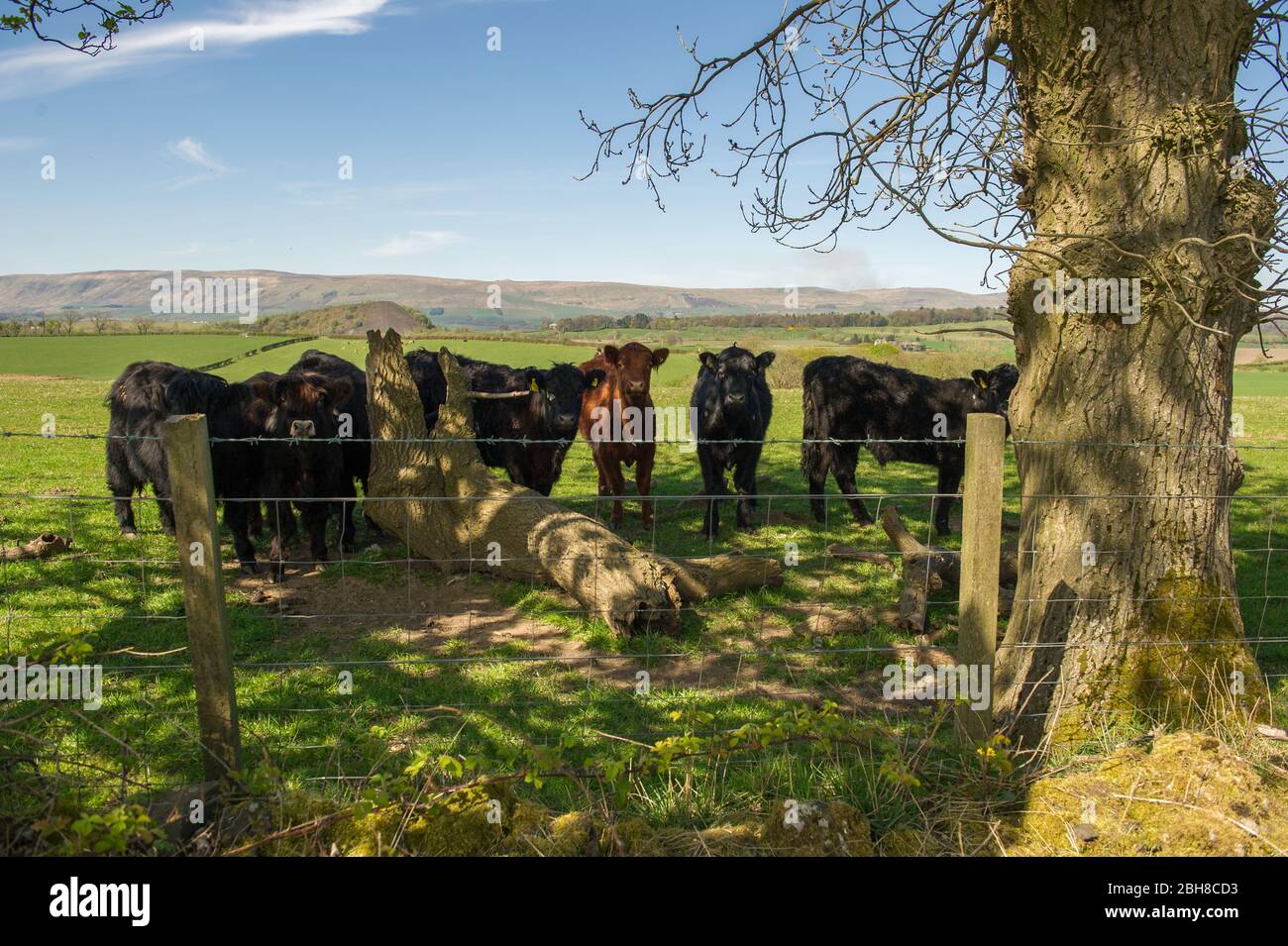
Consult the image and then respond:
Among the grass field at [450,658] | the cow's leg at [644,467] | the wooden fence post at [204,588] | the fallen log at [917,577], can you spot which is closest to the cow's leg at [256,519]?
the grass field at [450,658]

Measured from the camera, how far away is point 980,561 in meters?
3.71

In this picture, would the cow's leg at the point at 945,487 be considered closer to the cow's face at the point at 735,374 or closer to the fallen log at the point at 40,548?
the cow's face at the point at 735,374

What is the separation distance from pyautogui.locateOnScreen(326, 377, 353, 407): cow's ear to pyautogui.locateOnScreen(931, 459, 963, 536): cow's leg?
698 centimetres

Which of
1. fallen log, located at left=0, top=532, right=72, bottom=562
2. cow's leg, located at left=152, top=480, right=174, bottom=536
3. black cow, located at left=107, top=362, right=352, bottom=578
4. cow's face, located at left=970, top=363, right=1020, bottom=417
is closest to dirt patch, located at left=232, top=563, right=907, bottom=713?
black cow, located at left=107, top=362, right=352, bottom=578

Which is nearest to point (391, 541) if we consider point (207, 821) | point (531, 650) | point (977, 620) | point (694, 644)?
point (531, 650)

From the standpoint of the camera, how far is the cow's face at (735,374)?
10.6 metres

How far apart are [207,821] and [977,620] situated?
10.8ft

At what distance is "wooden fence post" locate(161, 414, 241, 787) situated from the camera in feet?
10.6

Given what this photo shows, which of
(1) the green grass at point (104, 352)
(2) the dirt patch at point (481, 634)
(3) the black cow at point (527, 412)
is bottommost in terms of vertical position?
(2) the dirt patch at point (481, 634)

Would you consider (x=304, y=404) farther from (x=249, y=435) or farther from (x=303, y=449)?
(x=249, y=435)

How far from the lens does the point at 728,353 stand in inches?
425

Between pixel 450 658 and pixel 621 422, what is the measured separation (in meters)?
5.12

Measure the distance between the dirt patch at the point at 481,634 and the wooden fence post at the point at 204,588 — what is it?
2193 mm
